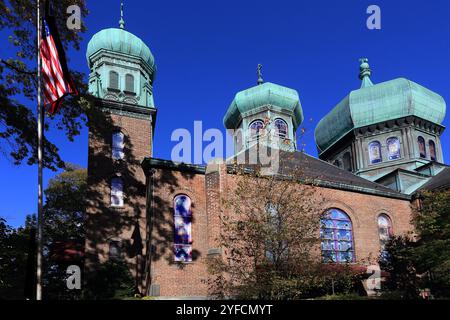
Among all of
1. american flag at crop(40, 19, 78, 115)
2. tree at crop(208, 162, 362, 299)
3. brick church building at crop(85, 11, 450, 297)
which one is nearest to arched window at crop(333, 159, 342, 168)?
brick church building at crop(85, 11, 450, 297)

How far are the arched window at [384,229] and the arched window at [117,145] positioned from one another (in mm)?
15153

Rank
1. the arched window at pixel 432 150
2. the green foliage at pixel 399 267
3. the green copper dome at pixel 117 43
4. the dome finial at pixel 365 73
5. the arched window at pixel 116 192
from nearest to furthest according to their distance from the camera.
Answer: the arched window at pixel 116 192
the green foliage at pixel 399 267
the green copper dome at pixel 117 43
the arched window at pixel 432 150
the dome finial at pixel 365 73

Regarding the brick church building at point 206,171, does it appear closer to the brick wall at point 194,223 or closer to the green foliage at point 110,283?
the brick wall at point 194,223

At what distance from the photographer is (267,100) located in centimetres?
3606

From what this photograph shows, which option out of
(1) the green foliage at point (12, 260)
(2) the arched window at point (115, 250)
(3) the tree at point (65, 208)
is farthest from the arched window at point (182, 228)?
(3) the tree at point (65, 208)

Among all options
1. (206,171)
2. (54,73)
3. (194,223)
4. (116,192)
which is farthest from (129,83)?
(54,73)

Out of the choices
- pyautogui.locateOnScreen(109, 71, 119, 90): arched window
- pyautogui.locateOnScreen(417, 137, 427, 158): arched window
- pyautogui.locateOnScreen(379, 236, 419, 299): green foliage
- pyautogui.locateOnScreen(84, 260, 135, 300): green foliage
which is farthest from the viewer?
pyautogui.locateOnScreen(417, 137, 427, 158): arched window

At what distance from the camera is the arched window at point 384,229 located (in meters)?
25.6

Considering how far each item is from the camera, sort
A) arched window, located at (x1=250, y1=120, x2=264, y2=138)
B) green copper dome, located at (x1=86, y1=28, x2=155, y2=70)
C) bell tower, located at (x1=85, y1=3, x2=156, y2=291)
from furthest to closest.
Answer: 1. arched window, located at (x1=250, y1=120, x2=264, y2=138)
2. green copper dome, located at (x1=86, y1=28, x2=155, y2=70)
3. bell tower, located at (x1=85, y1=3, x2=156, y2=291)

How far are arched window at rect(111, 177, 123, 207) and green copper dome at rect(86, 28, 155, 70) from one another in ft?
28.5

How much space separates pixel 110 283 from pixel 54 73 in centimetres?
1343

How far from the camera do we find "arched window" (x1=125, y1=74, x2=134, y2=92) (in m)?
26.6

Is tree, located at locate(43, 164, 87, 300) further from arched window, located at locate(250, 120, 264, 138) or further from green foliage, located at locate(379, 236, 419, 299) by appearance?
green foliage, located at locate(379, 236, 419, 299)
